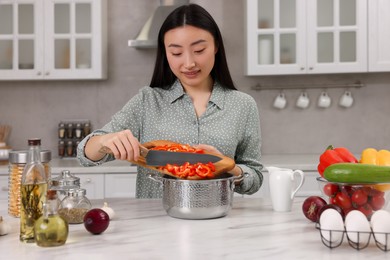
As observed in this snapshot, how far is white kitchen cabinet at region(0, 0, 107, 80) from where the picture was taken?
3855mm

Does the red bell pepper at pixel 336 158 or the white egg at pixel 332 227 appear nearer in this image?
the white egg at pixel 332 227

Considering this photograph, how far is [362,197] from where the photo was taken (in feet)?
4.76

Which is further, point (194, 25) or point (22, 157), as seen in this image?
point (194, 25)

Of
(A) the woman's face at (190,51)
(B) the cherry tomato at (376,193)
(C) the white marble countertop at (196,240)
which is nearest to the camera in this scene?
(C) the white marble countertop at (196,240)

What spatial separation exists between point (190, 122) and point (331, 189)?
0.75m

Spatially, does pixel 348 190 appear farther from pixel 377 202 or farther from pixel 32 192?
pixel 32 192

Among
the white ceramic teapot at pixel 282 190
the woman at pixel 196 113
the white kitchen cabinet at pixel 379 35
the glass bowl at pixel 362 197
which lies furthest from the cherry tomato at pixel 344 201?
the white kitchen cabinet at pixel 379 35

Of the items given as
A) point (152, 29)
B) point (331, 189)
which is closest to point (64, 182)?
point (331, 189)

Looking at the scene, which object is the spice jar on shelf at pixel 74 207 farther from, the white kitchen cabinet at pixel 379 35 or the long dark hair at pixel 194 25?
the white kitchen cabinet at pixel 379 35

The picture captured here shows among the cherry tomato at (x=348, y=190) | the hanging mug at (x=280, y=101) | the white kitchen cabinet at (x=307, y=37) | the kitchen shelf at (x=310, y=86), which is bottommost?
the cherry tomato at (x=348, y=190)

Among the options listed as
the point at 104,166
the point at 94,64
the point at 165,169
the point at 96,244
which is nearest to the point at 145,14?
the point at 94,64

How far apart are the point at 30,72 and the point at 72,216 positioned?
2.53m

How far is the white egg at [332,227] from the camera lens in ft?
4.24

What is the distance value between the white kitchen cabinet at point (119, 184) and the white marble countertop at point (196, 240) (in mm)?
1809
